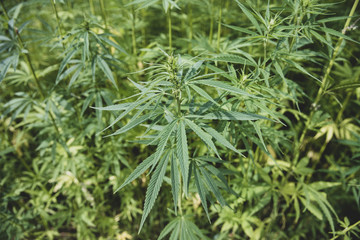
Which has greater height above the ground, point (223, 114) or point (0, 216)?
point (223, 114)

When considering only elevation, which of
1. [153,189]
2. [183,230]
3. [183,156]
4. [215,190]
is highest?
[183,156]

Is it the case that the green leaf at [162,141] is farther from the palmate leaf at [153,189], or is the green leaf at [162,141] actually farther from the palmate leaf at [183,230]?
the palmate leaf at [183,230]

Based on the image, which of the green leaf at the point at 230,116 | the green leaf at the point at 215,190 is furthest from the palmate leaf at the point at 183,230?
the green leaf at the point at 230,116

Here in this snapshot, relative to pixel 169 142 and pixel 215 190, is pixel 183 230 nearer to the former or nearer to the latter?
pixel 215 190

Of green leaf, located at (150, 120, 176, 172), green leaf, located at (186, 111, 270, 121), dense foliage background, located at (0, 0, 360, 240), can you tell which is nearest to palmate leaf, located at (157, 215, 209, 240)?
dense foliage background, located at (0, 0, 360, 240)

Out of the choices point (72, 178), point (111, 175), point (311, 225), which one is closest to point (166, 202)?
point (111, 175)

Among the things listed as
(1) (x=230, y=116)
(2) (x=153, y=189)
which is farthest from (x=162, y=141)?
(1) (x=230, y=116)

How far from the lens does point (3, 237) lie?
7.36ft

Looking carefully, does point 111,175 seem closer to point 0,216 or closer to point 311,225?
point 0,216

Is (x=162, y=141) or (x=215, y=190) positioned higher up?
(x=162, y=141)

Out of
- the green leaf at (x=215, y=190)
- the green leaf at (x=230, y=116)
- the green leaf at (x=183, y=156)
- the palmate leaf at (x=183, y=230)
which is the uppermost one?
the green leaf at (x=230, y=116)

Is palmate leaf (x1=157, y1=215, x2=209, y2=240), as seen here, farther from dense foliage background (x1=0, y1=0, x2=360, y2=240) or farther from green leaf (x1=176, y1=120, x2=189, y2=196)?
green leaf (x1=176, y1=120, x2=189, y2=196)

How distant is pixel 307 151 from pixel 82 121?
2.18 metres

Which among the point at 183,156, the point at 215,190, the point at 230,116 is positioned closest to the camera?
the point at 183,156
